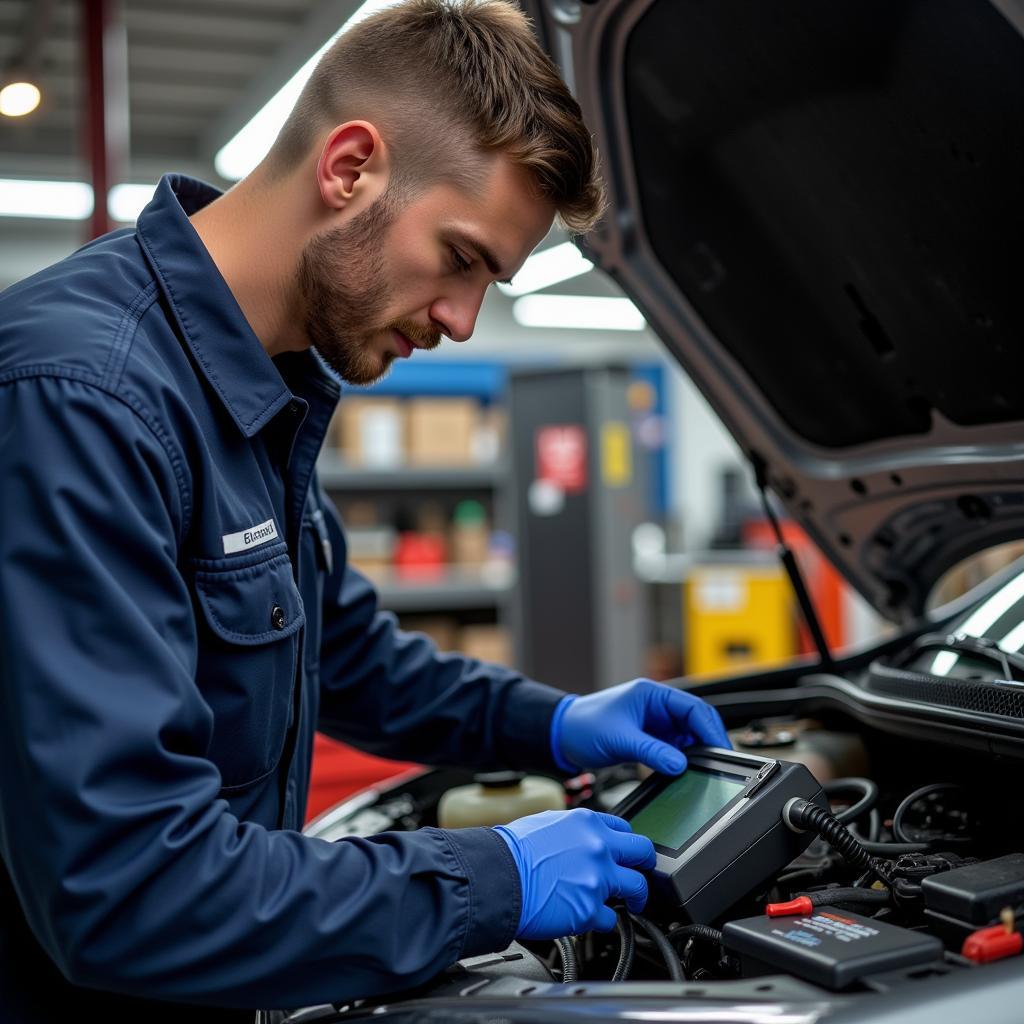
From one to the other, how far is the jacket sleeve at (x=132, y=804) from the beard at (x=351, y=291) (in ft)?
0.97

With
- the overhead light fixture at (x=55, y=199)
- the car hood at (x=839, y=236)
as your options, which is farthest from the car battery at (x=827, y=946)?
the overhead light fixture at (x=55, y=199)

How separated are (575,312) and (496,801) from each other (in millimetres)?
9803

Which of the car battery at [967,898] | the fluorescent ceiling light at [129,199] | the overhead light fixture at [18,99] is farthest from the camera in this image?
the fluorescent ceiling light at [129,199]

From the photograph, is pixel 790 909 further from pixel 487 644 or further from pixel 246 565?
pixel 487 644

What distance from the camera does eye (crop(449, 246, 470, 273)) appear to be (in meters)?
1.16

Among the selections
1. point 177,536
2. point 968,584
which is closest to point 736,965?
point 177,536

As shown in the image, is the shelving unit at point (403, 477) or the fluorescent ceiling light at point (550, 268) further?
the fluorescent ceiling light at point (550, 268)

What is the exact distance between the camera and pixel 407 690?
1565 mm

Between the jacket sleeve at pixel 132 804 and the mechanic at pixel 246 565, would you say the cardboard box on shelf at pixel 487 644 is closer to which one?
the mechanic at pixel 246 565

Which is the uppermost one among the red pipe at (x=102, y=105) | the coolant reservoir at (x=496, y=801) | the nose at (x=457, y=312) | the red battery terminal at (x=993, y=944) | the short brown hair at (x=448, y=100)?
the red pipe at (x=102, y=105)

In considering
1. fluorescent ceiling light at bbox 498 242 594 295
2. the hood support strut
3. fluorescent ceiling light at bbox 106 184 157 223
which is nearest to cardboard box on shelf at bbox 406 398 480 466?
fluorescent ceiling light at bbox 498 242 594 295

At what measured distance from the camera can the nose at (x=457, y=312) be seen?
1.19 metres

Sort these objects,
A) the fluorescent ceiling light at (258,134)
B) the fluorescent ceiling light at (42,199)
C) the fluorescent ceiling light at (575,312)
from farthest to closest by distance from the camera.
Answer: the fluorescent ceiling light at (575,312) → the fluorescent ceiling light at (42,199) → the fluorescent ceiling light at (258,134)

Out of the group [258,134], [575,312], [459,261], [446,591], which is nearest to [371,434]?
[446,591]
